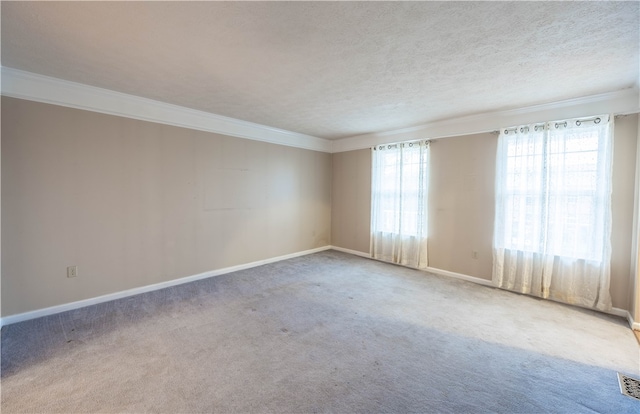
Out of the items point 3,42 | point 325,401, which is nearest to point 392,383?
point 325,401

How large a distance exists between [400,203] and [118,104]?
4423mm

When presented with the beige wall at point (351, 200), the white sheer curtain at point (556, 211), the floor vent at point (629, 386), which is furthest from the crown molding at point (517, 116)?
the floor vent at point (629, 386)

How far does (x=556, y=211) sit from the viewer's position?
3.30 m

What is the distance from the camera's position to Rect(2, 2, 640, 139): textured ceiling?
170 centimetres

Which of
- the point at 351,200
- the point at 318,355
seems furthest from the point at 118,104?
the point at 351,200

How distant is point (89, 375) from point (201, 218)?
238cm

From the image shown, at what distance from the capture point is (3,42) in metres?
2.09

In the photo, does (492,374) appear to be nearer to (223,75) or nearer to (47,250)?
(223,75)

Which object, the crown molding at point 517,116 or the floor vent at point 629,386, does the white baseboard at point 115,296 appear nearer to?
the crown molding at point 517,116

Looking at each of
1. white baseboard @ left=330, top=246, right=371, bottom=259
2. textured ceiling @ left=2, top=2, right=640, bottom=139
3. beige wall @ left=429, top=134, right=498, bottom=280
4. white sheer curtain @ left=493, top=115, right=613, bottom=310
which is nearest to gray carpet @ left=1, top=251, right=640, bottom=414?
white sheer curtain @ left=493, top=115, right=613, bottom=310

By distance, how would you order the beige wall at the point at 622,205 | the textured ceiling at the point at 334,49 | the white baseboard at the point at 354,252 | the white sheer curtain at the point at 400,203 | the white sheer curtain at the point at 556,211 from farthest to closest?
the white baseboard at the point at 354,252
the white sheer curtain at the point at 400,203
the white sheer curtain at the point at 556,211
the beige wall at the point at 622,205
the textured ceiling at the point at 334,49

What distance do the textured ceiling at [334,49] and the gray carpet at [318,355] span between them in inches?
99.0

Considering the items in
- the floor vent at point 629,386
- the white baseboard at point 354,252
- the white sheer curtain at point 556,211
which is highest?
the white sheer curtain at point 556,211

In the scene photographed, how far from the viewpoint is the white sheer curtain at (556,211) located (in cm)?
302
